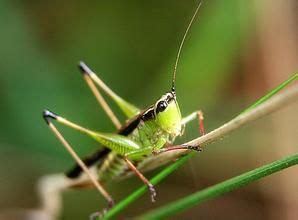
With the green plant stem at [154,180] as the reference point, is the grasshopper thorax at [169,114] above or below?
above

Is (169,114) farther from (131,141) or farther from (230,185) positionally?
(230,185)

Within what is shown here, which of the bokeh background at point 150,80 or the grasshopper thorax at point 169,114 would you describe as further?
the bokeh background at point 150,80

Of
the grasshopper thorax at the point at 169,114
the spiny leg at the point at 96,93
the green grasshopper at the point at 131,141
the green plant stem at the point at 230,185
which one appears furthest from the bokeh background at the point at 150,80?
the green plant stem at the point at 230,185

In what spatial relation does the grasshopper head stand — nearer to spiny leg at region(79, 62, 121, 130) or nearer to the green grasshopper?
the green grasshopper

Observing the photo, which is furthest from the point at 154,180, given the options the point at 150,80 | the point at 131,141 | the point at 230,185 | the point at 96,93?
the point at 150,80

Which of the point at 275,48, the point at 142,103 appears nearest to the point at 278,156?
the point at 275,48

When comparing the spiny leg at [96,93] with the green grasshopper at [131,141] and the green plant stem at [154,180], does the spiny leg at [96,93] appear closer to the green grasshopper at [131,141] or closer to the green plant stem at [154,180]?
the green grasshopper at [131,141]

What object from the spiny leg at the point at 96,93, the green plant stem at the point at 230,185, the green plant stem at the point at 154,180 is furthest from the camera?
the spiny leg at the point at 96,93
